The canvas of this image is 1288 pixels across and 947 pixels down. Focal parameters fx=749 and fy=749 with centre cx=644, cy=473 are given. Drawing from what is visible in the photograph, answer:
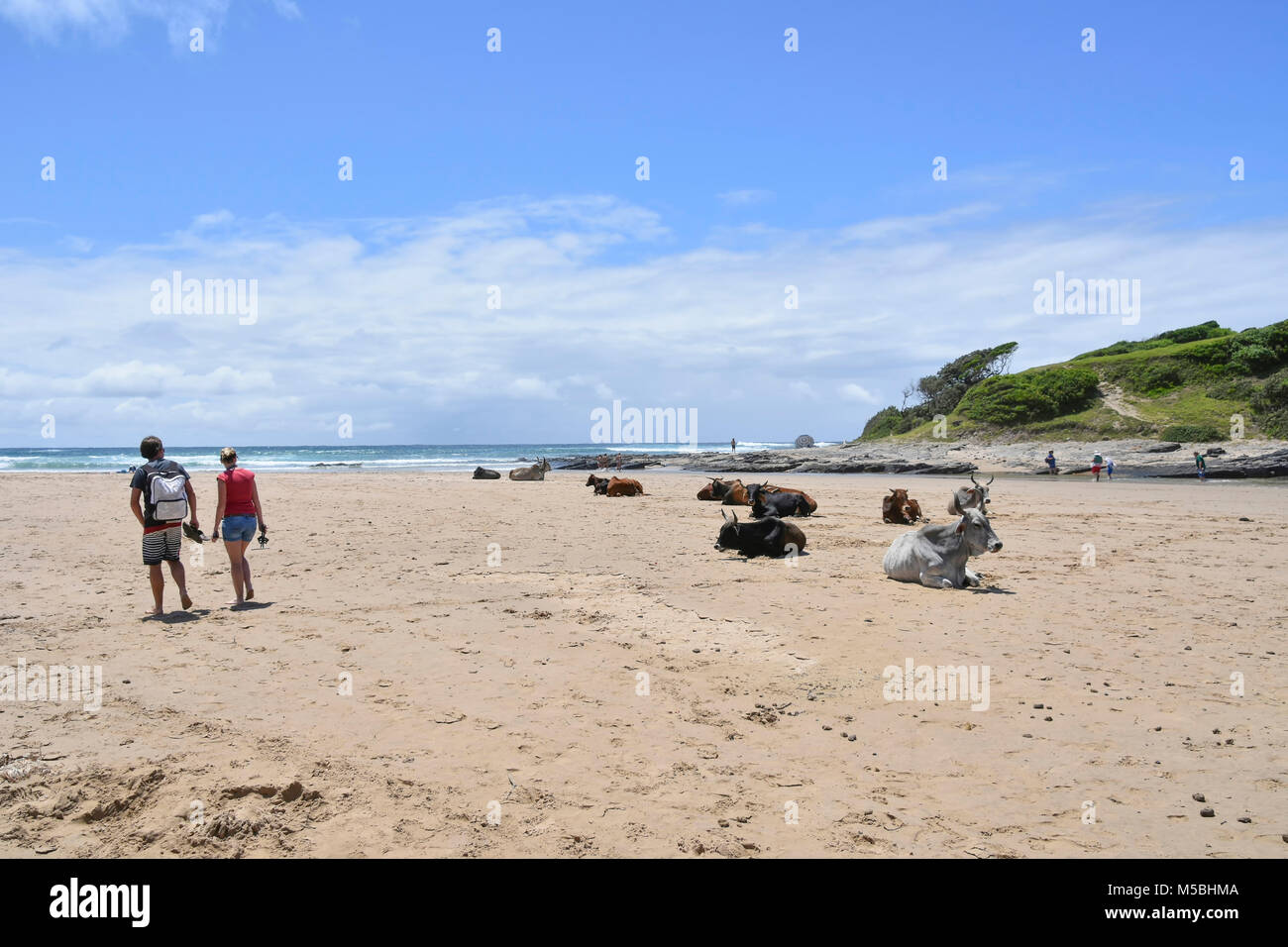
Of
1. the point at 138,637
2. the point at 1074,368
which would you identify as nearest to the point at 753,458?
the point at 1074,368

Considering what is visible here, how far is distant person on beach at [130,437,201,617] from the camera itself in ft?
26.6

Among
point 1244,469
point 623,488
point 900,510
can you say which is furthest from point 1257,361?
point 623,488

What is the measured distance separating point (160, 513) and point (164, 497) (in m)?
0.18

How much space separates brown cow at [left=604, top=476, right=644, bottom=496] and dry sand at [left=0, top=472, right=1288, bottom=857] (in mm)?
13499

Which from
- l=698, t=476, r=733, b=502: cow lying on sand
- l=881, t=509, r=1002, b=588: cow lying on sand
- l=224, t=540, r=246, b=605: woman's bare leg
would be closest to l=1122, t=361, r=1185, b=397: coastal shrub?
l=698, t=476, r=733, b=502: cow lying on sand

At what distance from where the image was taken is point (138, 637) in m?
7.28

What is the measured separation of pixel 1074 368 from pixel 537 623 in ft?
185

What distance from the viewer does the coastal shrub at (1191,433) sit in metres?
40.9

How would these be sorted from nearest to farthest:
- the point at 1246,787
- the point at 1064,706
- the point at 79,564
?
the point at 1246,787 < the point at 1064,706 < the point at 79,564

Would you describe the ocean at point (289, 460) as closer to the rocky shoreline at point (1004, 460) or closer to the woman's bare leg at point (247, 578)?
the rocky shoreline at point (1004, 460)

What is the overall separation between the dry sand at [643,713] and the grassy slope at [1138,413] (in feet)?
129

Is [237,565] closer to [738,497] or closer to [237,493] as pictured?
[237,493]
